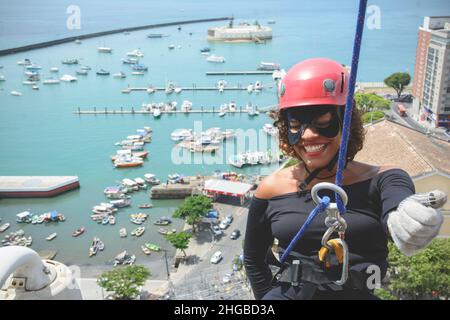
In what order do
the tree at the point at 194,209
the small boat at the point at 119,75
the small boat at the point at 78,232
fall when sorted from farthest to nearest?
1. the small boat at the point at 119,75
2. the small boat at the point at 78,232
3. the tree at the point at 194,209

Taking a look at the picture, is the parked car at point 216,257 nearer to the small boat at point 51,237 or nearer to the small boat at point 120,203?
the small boat at point 120,203

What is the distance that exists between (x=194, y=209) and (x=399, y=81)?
954 inches

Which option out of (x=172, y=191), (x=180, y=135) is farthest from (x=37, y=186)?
(x=180, y=135)

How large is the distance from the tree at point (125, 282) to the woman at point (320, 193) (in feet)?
37.5

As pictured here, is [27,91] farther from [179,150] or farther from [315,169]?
[315,169]

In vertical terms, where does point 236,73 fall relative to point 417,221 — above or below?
below

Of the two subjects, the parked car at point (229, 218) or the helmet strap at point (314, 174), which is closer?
the helmet strap at point (314, 174)

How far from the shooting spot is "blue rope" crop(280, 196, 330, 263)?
162cm

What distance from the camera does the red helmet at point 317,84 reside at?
1.81 meters

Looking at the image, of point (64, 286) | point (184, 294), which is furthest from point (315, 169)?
point (184, 294)

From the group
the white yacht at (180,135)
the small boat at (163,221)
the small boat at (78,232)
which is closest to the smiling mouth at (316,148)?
the small boat at (163,221)

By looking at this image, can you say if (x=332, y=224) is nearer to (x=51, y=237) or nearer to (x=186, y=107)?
(x=51, y=237)

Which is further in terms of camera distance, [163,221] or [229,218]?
[163,221]

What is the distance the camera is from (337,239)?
169cm
